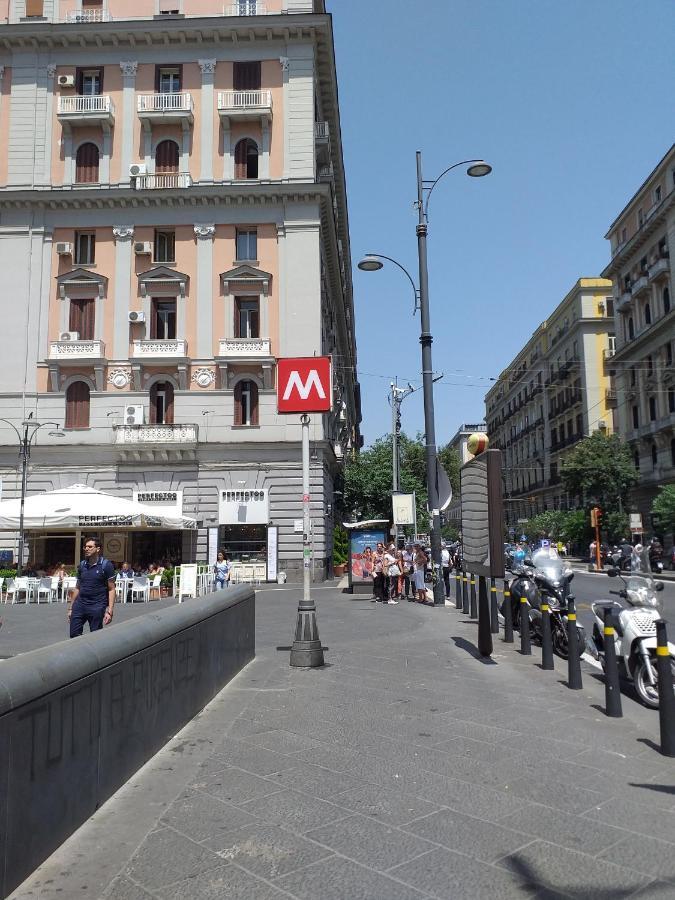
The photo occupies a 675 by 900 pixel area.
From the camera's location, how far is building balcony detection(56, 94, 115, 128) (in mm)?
30234

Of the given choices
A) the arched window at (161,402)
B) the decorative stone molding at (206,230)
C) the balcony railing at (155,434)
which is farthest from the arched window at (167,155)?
the balcony railing at (155,434)

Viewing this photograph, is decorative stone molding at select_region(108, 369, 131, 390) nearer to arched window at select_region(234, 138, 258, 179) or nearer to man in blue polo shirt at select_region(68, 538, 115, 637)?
arched window at select_region(234, 138, 258, 179)

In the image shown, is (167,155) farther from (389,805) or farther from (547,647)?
(389,805)

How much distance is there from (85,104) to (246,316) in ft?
36.1

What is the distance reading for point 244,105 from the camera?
30375 mm

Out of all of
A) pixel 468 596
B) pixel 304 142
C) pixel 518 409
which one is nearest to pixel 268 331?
pixel 304 142

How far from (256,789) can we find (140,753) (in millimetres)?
903

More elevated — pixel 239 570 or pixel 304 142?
pixel 304 142

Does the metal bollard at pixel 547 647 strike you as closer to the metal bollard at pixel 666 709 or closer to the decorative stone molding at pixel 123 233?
the metal bollard at pixel 666 709

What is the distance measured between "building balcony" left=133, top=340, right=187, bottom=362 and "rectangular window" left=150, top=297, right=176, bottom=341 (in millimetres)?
729

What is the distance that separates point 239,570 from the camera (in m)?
28.3

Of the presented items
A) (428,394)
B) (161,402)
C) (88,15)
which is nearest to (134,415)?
(161,402)

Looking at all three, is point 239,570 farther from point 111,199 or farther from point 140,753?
point 140,753

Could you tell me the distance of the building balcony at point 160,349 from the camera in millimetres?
29562
